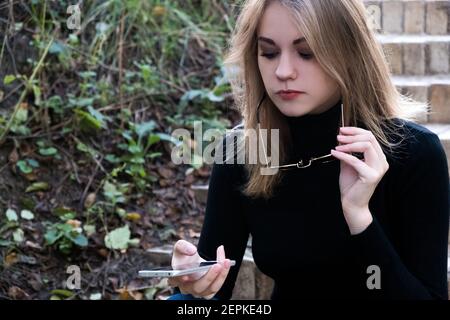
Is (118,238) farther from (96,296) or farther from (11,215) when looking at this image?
(11,215)

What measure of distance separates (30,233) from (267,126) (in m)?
1.51

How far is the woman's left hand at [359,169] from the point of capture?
1.40 m

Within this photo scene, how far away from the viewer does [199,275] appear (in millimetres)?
1494

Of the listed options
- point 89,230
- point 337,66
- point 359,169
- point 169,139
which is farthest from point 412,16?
point 359,169

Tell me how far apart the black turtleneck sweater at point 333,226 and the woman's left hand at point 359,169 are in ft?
0.18

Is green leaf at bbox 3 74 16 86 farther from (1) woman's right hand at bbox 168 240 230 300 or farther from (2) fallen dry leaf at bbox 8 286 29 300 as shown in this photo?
(1) woman's right hand at bbox 168 240 230 300

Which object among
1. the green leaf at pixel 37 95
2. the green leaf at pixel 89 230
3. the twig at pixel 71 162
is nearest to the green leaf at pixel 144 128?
the twig at pixel 71 162

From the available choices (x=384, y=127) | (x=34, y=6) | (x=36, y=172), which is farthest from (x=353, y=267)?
(x=34, y=6)

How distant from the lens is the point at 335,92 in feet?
5.51

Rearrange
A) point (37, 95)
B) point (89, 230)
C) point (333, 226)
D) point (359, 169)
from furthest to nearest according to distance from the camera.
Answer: point (37, 95) < point (89, 230) < point (333, 226) < point (359, 169)

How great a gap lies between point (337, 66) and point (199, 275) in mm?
588

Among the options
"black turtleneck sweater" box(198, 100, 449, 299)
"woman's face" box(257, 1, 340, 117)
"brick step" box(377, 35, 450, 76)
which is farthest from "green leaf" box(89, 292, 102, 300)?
"brick step" box(377, 35, 450, 76)

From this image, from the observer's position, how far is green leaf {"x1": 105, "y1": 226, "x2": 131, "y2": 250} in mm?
2977
